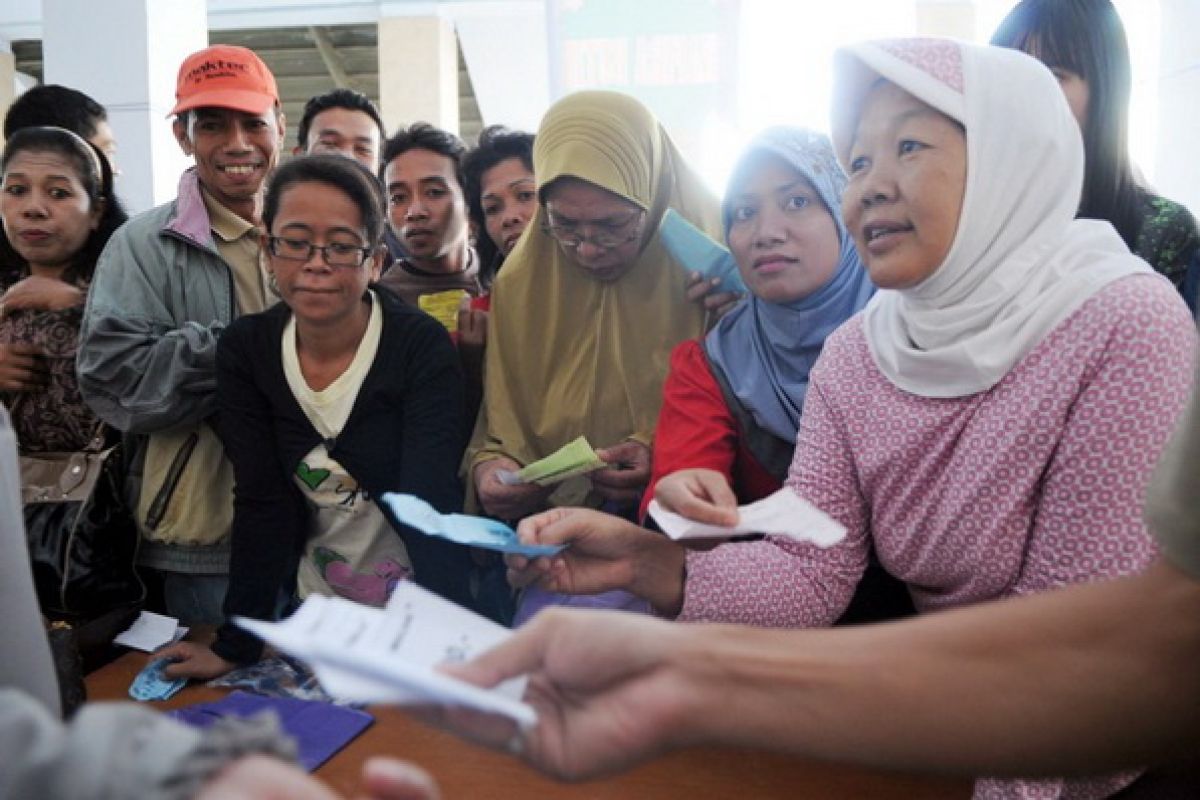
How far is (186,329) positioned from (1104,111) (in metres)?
1.93

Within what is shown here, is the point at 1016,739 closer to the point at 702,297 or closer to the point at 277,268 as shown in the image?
the point at 702,297

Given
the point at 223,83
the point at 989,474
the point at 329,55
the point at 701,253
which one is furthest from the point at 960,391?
the point at 329,55

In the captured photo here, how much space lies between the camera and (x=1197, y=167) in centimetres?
364

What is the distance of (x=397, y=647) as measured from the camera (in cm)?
79

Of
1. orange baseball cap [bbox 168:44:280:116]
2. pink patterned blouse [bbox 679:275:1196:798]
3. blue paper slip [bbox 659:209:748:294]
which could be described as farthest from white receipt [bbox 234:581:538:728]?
orange baseball cap [bbox 168:44:280:116]

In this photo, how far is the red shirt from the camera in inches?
65.7

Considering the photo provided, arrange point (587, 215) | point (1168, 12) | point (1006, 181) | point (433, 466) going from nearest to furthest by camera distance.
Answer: point (1006, 181) < point (433, 466) < point (587, 215) < point (1168, 12)

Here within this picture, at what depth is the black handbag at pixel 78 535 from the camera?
1.91 metres

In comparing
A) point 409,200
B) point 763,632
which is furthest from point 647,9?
point 763,632

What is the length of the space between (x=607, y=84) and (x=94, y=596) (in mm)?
2524

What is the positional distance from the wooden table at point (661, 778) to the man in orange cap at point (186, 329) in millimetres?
813

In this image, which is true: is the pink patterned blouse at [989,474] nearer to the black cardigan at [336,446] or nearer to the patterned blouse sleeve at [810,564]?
the patterned blouse sleeve at [810,564]

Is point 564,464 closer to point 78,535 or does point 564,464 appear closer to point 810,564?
point 810,564

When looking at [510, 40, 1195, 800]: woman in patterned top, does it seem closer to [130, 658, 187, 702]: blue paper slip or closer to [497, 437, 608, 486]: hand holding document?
[497, 437, 608, 486]: hand holding document
